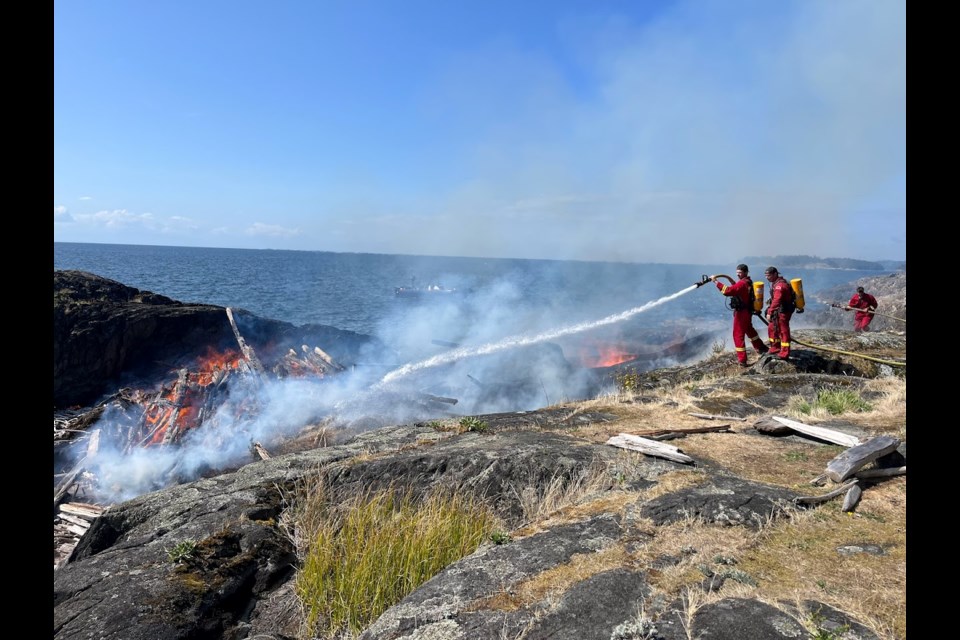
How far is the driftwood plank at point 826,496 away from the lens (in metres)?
4.84

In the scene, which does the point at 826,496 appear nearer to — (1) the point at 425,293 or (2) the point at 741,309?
(2) the point at 741,309

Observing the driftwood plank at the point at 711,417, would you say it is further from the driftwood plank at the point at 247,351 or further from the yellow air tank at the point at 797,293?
the driftwood plank at the point at 247,351

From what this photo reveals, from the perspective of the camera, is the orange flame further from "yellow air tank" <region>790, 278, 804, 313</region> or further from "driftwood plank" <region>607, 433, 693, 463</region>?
"driftwood plank" <region>607, 433, 693, 463</region>

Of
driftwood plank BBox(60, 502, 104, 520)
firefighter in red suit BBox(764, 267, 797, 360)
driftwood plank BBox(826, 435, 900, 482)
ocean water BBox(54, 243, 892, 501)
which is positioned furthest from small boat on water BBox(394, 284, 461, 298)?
driftwood plank BBox(826, 435, 900, 482)

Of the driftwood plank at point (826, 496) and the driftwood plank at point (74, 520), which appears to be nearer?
the driftwood plank at point (826, 496)

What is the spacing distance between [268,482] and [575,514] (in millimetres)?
4052

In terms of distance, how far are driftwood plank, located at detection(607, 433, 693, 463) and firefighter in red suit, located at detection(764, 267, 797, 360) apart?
7645mm

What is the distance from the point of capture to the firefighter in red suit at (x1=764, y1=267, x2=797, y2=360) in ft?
41.7

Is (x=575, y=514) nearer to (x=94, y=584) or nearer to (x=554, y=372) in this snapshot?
(x=94, y=584)

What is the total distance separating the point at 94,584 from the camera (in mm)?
4469

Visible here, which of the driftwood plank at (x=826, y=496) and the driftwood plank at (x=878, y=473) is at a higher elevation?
the driftwood plank at (x=878, y=473)

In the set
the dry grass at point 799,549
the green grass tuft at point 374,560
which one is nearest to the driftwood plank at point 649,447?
the dry grass at point 799,549

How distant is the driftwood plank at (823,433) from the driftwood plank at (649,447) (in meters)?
2.04

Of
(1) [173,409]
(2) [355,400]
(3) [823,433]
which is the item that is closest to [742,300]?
(3) [823,433]
